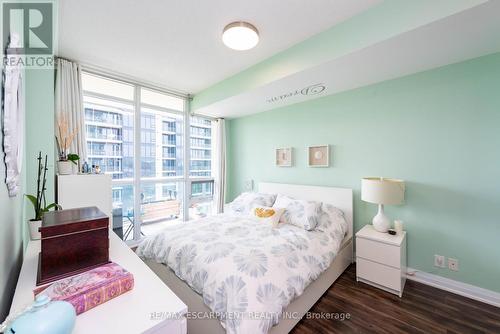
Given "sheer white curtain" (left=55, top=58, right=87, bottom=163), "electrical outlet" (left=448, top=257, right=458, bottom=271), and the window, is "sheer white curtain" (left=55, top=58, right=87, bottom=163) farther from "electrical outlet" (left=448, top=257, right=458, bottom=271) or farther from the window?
"electrical outlet" (left=448, top=257, right=458, bottom=271)

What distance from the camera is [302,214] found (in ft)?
8.16

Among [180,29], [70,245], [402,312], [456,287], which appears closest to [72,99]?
[180,29]

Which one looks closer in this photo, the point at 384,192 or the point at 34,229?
the point at 34,229

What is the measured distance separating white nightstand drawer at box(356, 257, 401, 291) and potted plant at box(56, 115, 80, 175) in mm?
3507

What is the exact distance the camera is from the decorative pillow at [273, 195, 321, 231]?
241 centimetres

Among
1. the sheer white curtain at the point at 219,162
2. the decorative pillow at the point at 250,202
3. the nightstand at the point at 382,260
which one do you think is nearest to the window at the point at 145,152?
the sheer white curtain at the point at 219,162

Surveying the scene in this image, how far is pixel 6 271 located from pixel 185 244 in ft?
3.68

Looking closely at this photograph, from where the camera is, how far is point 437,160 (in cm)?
220

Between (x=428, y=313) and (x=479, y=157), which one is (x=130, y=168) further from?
(x=479, y=157)

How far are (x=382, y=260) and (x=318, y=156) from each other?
155 cm

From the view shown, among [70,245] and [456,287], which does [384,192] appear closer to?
[456,287]

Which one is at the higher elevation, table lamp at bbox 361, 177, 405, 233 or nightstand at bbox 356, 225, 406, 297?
table lamp at bbox 361, 177, 405, 233

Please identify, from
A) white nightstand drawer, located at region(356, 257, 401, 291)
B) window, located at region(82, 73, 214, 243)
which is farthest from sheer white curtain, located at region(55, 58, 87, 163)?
white nightstand drawer, located at region(356, 257, 401, 291)

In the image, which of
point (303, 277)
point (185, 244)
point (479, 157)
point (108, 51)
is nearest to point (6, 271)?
point (185, 244)
